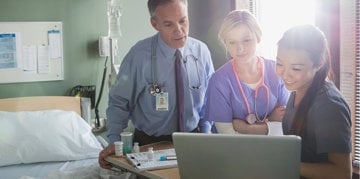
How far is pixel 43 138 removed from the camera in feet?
9.24

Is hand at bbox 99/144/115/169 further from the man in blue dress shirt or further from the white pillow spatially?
the white pillow

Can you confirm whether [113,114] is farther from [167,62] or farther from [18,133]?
[18,133]

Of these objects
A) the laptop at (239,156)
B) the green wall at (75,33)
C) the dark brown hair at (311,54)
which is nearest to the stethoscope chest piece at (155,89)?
the laptop at (239,156)

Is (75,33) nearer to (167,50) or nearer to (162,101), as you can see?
(167,50)

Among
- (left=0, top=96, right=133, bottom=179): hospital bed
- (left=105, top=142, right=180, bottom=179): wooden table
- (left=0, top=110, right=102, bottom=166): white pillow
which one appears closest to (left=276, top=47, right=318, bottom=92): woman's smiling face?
(left=105, top=142, right=180, bottom=179): wooden table

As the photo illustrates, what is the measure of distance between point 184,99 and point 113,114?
385 millimetres

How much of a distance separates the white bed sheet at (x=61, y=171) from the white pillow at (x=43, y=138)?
0.13 ft

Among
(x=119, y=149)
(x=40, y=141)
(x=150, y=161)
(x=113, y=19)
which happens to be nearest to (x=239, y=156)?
(x=150, y=161)

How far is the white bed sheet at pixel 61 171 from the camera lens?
220 centimetres

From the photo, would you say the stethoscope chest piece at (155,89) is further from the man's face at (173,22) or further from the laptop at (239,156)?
the laptop at (239,156)

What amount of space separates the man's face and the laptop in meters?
0.80

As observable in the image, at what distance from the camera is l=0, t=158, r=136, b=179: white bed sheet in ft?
7.20

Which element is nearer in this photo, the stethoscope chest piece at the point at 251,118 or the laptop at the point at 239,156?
the laptop at the point at 239,156

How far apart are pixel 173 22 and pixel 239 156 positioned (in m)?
0.97
